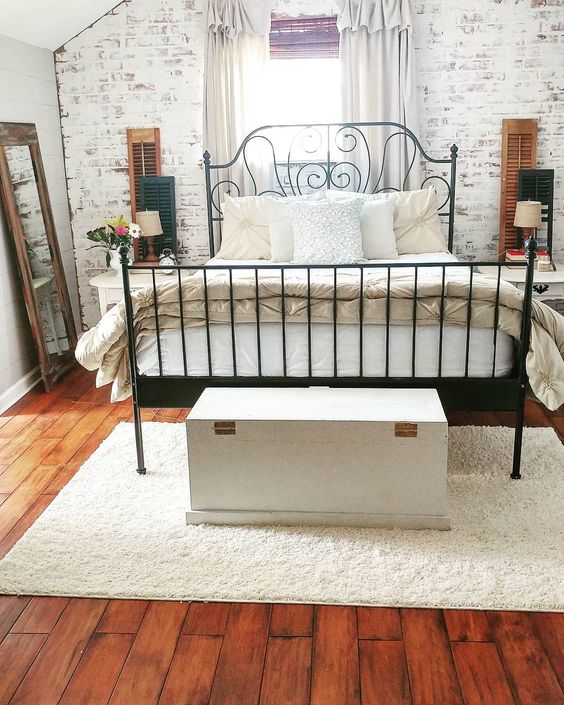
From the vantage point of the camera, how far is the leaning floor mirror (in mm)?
4172

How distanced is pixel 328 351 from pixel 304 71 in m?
2.65

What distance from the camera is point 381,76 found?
Answer: 4699mm

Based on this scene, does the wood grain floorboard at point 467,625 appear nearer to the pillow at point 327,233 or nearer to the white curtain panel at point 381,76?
the pillow at point 327,233

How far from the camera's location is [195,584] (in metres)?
2.40

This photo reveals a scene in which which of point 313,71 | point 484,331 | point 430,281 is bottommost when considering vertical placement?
point 484,331

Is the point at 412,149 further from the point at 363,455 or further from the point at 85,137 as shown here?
the point at 363,455

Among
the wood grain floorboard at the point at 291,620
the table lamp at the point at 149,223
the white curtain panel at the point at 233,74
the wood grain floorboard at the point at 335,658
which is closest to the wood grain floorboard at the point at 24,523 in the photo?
the wood grain floorboard at the point at 291,620

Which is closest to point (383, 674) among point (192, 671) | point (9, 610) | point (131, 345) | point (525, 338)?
point (192, 671)

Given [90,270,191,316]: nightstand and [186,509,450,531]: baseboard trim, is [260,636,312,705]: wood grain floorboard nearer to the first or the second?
[186,509,450,531]: baseboard trim

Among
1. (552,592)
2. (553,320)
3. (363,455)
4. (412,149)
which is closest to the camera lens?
(552,592)

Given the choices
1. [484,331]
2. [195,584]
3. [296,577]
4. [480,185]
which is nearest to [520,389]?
[484,331]

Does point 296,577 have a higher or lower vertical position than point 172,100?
lower

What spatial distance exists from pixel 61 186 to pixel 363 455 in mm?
3374

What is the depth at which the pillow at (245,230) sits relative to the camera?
4.48 m
